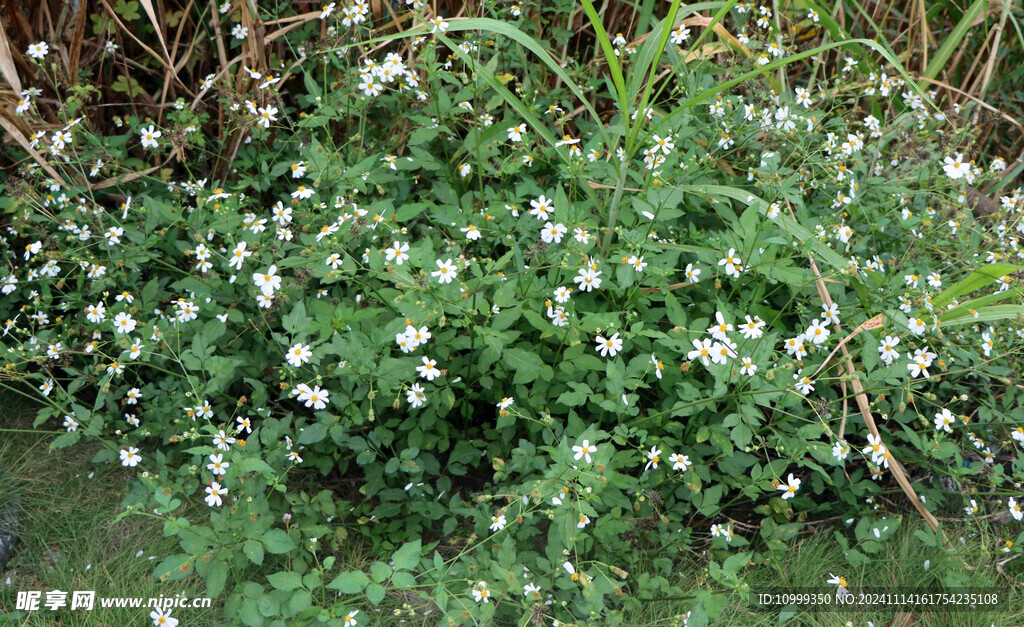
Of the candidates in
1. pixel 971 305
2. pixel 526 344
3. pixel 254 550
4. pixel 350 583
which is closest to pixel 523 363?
Result: pixel 526 344

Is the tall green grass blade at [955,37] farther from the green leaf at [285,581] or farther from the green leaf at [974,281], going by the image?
the green leaf at [285,581]

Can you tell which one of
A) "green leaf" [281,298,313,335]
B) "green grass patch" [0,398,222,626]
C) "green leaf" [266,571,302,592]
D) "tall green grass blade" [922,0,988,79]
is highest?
"tall green grass blade" [922,0,988,79]

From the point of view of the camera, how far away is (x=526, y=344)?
2.14 m

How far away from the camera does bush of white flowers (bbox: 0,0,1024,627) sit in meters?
1.90

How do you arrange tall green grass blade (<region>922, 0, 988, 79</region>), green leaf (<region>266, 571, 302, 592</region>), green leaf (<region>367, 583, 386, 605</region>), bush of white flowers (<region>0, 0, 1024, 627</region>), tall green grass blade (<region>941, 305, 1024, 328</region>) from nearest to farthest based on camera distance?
green leaf (<region>367, 583, 386, 605</region>) → green leaf (<region>266, 571, 302, 592</region>) → bush of white flowers (<region>0, 0, 1024, 627</region>) → tall green grass blade (<region>941, 305, 1024, 328</region>) → tall green grass blade (<region>922, 0, 988, 79</region>)

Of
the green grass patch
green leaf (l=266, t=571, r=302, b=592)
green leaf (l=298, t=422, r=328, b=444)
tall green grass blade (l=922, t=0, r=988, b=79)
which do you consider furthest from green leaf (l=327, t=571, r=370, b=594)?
tall green grass blade (l=922, t=0, r=988, b=79)

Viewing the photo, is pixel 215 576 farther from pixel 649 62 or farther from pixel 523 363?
pixel 649 62

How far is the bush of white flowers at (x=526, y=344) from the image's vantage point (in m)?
1.90

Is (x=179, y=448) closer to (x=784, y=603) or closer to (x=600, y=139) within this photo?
(x=600, y=139)

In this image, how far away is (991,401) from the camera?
2.25 metres

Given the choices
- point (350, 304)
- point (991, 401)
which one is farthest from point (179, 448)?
point (991, 401)

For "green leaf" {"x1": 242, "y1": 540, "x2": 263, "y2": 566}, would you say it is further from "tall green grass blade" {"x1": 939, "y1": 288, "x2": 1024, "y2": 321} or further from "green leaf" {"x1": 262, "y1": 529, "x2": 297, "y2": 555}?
"tall green grass blade" {"x1": 939, "y1": 288, "x2": 1024, "y2": 321}

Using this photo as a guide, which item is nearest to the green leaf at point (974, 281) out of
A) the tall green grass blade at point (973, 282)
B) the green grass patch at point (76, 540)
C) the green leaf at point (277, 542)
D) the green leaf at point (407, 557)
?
the tall green grass blade at point (973, 282)

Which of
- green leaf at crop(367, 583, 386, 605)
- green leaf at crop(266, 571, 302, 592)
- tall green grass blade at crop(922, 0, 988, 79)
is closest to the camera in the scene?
green leaf at crop(367, 583, 386, 605)
